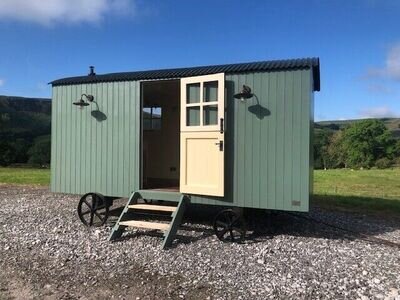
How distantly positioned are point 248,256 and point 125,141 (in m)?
3.17

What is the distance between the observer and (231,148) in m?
6.59

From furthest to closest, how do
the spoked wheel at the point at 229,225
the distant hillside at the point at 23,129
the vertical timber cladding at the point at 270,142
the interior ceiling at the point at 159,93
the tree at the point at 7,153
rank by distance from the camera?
the distant hillside at the point at 23,129
the tree at the point at 7,153
the interior ceiling at the point at 159,93
the spoked wheel at the point at 229,225
the vertical timber cladding at the point at 270,142

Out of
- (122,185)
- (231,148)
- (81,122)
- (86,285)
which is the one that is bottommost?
(86,285)

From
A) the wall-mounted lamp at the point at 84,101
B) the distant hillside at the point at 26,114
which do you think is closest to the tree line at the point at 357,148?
the wall-mounted lamp at the point at 84,101

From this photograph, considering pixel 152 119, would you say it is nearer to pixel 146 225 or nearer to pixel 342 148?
pixel 146 225

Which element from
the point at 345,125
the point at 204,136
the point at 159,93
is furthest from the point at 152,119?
the point at 345,125

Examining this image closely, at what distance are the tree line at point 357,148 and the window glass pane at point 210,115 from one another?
33.3 metres

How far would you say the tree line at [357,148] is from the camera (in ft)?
129

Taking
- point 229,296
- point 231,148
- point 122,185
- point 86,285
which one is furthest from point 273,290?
point 122,185

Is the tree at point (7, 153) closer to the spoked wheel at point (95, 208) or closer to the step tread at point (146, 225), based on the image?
the spoked wheel at point (95, 208)

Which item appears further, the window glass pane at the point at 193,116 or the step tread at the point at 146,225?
the window glass pane at the point at 193,116

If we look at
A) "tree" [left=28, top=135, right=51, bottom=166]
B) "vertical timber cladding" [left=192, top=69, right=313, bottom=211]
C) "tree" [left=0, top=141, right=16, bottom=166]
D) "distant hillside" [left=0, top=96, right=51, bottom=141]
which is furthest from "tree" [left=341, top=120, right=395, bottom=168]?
"distant hillside" [left=0, top=96, right=51, bottom=141]

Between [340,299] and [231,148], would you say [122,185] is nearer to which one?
[231,148]

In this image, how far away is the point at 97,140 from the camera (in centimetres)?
777
